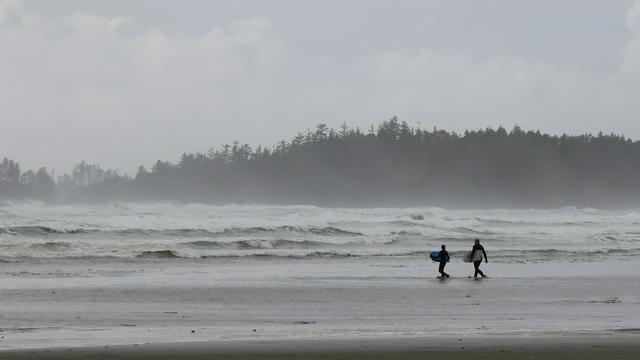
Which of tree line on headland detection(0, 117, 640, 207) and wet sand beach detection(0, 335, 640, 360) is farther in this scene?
tree line on headland detection(0, 117, 640, 207)

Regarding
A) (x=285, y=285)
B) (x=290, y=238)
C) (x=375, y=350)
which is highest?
(x=290, y=238)

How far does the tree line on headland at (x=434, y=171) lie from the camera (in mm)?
127688

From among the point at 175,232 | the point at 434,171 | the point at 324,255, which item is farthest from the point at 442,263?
the point at 434,171

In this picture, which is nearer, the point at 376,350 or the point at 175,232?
the point at 376,350

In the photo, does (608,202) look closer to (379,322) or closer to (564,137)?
(564,137)

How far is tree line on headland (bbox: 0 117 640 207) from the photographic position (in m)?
128

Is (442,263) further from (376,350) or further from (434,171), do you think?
(434,171)

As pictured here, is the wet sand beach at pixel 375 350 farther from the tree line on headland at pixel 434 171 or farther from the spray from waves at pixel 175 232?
the tree line on headland at pixel 434 171

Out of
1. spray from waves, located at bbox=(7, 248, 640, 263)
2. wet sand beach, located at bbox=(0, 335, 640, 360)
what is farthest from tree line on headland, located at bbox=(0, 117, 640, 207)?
wet sand beach, located at bbox=(0, 335, 640, 360)

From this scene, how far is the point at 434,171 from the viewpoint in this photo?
5212 inches

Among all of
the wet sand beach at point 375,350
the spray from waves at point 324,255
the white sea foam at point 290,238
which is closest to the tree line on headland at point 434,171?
the white sea foam at point 290,238

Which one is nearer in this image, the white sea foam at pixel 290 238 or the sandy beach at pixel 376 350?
the sandy beach at pixel 376 350

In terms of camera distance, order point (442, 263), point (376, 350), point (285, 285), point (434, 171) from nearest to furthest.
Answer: point (376, 350), point (285, 285), point (442, 263), point (434, 171)

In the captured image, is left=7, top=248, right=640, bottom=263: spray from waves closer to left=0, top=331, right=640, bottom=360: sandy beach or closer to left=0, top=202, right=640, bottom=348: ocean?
left=0, top=202, right=640, bottom=348: ocean
